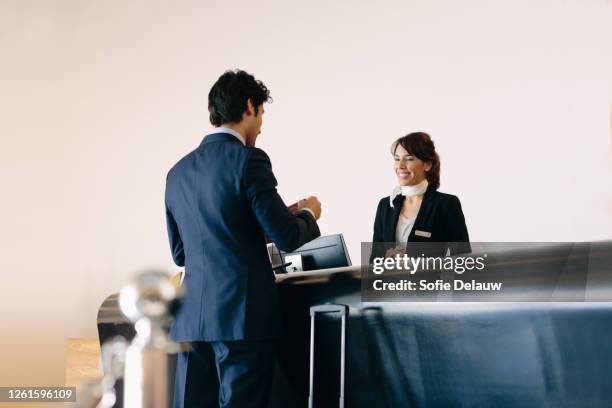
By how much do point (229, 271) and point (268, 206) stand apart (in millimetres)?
184

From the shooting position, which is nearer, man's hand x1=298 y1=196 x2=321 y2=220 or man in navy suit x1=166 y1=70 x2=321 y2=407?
man in navy suit x1=166 y1=70 x2=321 y2=407

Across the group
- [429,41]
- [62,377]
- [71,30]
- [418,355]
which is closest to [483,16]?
[429,41]

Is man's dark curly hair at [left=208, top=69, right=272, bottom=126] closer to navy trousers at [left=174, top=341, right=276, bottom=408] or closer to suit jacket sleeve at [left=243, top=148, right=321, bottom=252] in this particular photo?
suit jacket sleeve at [left=243, top=148, right=321, bottom=252]

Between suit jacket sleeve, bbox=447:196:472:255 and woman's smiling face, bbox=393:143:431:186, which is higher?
woman's smiling face, bbox=393:143:431:186

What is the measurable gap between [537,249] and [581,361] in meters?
0.22

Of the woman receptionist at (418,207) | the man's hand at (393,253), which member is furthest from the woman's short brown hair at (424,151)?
the man's hand at (393,253)

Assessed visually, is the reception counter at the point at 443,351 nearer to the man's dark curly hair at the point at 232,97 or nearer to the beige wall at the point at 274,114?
the man's dark curly hair at the point at 232,97

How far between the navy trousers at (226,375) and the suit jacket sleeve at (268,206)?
0.26m

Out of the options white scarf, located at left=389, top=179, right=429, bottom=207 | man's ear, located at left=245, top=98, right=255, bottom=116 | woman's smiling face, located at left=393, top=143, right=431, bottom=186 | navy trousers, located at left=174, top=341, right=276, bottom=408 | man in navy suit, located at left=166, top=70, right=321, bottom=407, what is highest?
man's ear, located at left=245, top=98, right=255, bottom=116

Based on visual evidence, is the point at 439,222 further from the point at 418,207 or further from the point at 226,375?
the point at 226,375

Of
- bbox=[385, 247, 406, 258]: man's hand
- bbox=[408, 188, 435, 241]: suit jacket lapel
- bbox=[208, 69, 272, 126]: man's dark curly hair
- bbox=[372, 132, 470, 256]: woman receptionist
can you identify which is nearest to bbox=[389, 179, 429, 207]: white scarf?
bbox=[372, 132, 470, 256]: woman receptionist

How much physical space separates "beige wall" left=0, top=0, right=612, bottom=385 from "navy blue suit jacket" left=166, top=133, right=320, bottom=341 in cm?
248

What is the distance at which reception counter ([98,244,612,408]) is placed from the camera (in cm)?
119

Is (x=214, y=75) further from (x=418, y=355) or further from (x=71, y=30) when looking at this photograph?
(x=418, y=355)
